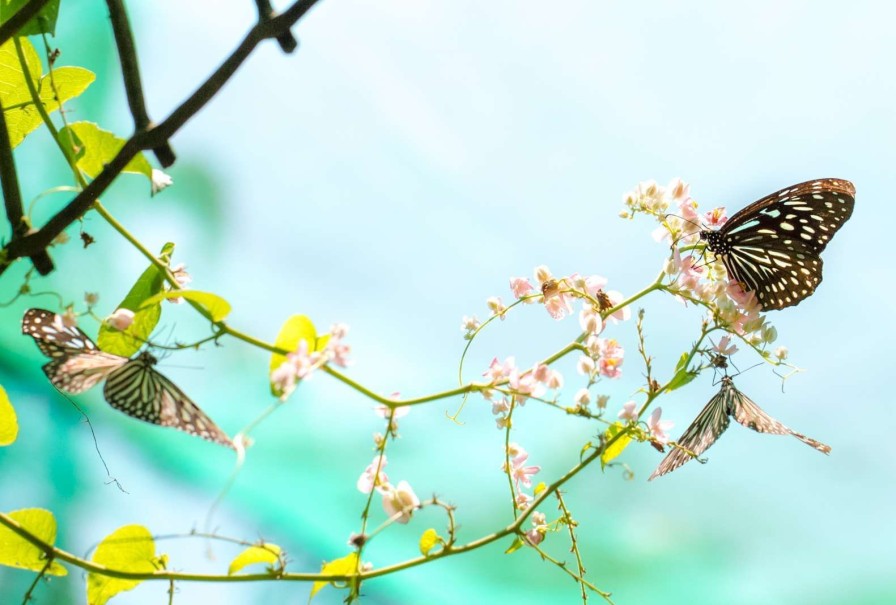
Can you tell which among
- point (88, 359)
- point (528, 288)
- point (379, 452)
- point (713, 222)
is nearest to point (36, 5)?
point (88, 359)

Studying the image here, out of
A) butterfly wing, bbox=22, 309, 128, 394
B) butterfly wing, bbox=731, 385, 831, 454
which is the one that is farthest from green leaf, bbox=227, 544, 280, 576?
butterfly wing, bbox=731, 385, 831, 454

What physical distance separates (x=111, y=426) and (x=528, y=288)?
103 cm

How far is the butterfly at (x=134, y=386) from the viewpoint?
523 mm

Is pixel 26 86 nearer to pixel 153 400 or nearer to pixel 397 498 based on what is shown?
pixel 153 400

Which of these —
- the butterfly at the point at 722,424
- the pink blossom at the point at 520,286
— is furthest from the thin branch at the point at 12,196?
the butterfly at the point at 722,424

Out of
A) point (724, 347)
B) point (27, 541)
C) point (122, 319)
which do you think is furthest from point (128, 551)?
point (724, 347)

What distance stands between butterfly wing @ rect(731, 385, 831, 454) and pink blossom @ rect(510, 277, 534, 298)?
0.25 metres

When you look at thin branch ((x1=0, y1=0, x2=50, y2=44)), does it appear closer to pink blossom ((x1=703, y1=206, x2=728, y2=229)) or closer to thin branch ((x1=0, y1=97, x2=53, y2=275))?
thin branch ((x1=0, y1=97, x2=53, y2=275))

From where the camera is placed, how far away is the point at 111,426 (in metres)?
1.49

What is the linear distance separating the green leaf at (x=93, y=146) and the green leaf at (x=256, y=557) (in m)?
0.32

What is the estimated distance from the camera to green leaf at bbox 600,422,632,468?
683 millimetres

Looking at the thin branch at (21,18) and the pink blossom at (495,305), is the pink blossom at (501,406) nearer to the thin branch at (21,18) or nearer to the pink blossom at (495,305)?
the pink blossom at (495,305)

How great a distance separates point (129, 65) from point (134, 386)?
23cm

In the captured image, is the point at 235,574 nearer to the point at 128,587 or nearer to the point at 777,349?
the point at 128,587
